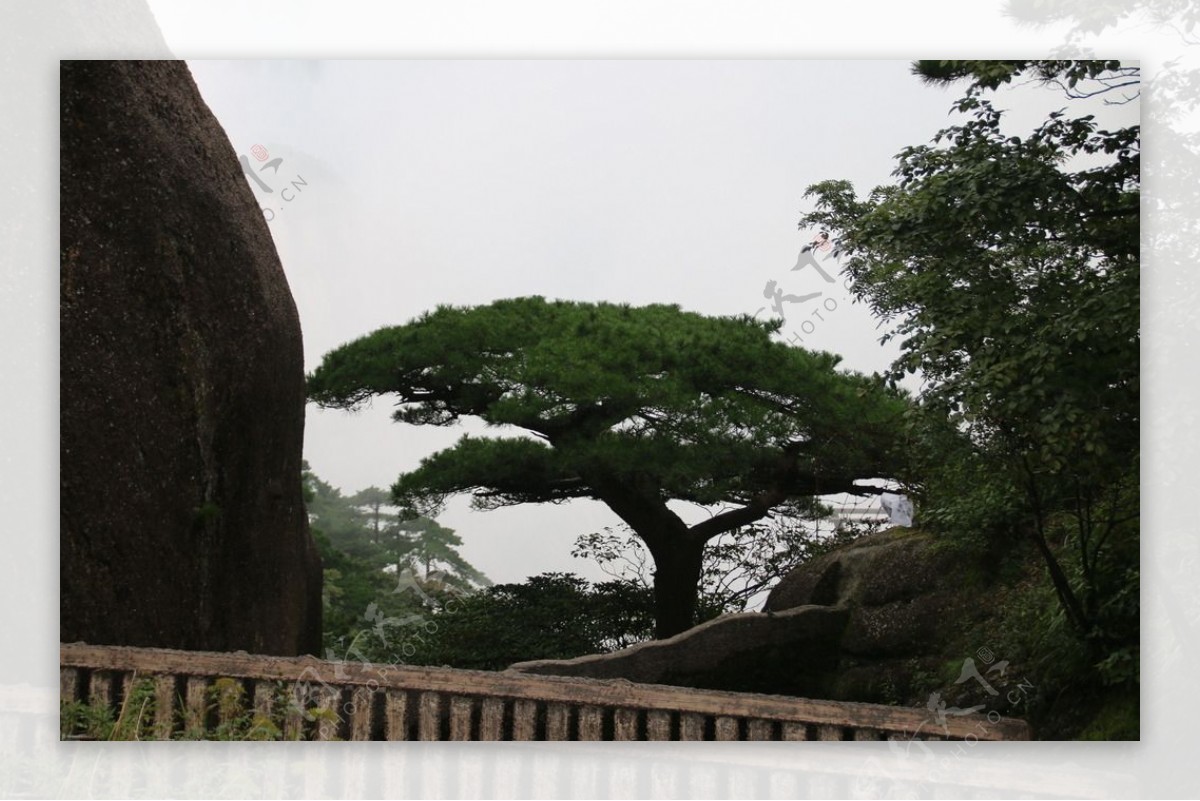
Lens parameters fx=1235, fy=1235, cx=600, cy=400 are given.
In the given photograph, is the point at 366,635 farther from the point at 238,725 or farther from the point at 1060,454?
the point at 1060,454

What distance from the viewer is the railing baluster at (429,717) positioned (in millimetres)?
4043

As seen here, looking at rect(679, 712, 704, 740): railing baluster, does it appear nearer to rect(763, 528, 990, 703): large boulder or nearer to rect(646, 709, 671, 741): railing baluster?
rect(646, 709, 671, 741): railing baluster

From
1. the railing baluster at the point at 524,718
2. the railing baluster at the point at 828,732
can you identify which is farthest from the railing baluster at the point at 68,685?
the railing baluster at the point at 828,732

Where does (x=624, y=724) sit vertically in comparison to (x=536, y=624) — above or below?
Answer: below

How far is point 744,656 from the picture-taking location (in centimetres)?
478

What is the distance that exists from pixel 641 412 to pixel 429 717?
1525 mm

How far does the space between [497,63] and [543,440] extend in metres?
1.46

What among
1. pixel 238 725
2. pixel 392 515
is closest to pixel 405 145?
pixel 392 515

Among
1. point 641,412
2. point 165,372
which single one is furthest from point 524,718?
point 165,372

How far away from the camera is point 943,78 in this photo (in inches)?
176

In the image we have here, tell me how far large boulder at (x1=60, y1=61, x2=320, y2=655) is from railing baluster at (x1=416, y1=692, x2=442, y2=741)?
34.4 inches

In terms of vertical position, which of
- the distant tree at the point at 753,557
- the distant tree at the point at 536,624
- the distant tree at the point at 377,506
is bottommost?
the distant tree at the point at 536,624

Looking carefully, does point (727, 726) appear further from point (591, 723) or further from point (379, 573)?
point (379, 573)

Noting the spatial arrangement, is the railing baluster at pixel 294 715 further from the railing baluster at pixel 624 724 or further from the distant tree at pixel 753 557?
the distant tree at pixel 753 557
